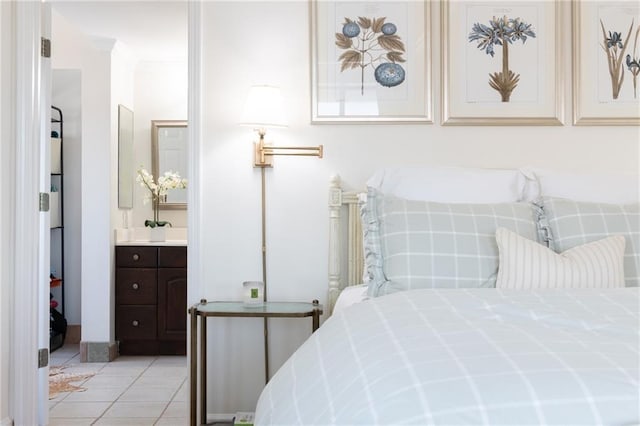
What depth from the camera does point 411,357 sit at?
1210 millimetres

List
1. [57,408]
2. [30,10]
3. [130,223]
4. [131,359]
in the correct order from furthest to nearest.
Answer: [130,223], [131,359], [57,408], [30,10]

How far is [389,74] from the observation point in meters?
2.97

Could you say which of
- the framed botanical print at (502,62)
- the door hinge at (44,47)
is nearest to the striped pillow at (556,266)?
the framed botanical print at (502,62)

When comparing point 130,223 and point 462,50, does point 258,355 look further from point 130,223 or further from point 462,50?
point 130,223

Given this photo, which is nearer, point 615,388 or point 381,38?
point 615,388

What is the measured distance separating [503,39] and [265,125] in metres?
1.22

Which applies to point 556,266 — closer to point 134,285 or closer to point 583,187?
point 583,187

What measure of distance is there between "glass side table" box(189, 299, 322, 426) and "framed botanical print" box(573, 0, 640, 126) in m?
1.59

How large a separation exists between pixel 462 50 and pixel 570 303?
1.69 meters

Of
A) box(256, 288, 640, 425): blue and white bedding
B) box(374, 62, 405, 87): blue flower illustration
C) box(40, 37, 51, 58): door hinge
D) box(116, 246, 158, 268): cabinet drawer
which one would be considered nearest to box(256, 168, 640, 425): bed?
box(256, 288, 640, 425): blue and white bedding

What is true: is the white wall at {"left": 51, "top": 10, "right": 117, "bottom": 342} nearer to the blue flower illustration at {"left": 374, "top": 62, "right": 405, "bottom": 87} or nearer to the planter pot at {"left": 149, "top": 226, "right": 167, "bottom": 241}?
the planter pot at {"left": 149, "top": 226, "right": 167, "bottom": 241}

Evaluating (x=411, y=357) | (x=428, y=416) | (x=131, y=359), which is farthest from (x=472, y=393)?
(x=131, y=359)

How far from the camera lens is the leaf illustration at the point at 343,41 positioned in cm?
297

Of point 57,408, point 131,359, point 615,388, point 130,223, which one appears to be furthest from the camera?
point 130,223
